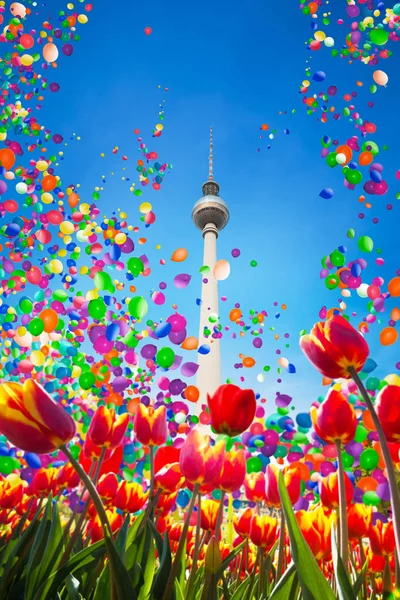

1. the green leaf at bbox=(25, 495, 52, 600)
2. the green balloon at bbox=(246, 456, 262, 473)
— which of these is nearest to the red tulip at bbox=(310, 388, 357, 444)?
the green leaf at bbox=(25, 495, 52, 600)

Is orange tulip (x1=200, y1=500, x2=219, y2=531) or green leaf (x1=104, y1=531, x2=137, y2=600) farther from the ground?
orange tulip (x1=200, y1=500, x2=219, y2=531)

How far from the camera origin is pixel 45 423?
32.4 inches

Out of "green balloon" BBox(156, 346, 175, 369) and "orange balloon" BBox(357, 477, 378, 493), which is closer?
"orange balloon" BBox(357, 477, 378, 493)

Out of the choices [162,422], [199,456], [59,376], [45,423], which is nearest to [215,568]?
[199,456]

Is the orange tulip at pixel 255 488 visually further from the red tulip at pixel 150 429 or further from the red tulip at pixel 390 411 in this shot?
the red tulip at pixel 390 411

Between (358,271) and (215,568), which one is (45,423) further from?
(358,271)

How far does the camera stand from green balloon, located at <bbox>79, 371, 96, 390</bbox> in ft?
18.8

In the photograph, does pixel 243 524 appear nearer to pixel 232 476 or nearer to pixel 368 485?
pixel 232 476

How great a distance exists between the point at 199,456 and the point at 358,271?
19.0ft

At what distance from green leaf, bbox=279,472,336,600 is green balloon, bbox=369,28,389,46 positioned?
6542 millimetres

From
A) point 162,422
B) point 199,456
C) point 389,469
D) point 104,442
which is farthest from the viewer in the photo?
point 162,422

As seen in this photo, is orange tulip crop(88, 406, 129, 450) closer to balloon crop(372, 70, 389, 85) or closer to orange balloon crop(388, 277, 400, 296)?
orange balloon crop(388, 277, 400, 296)

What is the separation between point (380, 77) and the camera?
5.58 metres

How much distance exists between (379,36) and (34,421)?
260 inches
